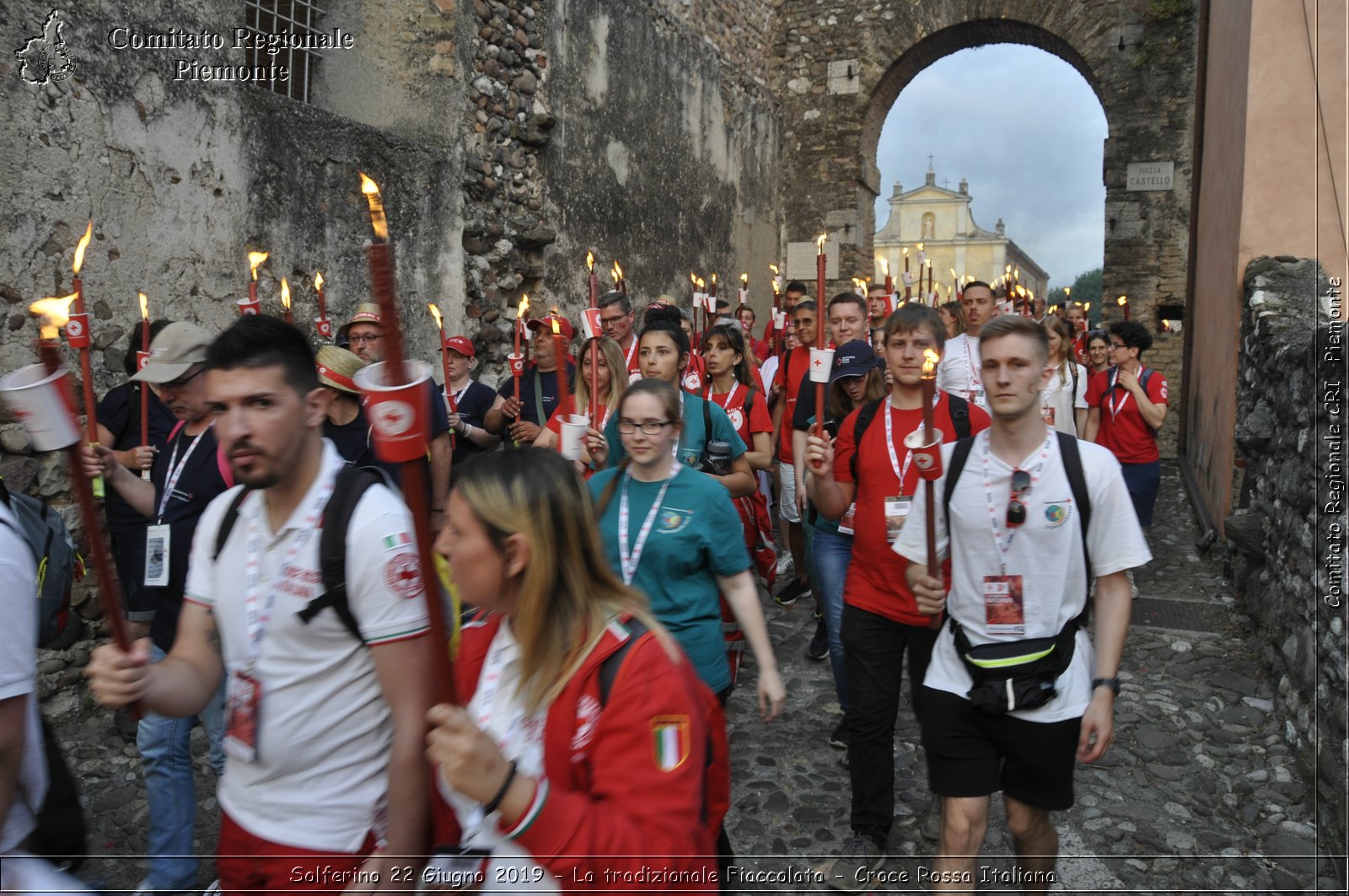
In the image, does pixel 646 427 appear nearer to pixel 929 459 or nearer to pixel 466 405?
pixel 929 459

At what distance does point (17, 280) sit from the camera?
15.8 ft

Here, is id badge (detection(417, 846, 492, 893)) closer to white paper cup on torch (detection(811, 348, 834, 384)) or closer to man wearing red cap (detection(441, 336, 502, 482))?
white paper cup on torch (detection(811, 348, 834, 384))

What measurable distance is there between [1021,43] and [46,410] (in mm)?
18727

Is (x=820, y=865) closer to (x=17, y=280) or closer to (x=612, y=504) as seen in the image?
(x=612, y=504)

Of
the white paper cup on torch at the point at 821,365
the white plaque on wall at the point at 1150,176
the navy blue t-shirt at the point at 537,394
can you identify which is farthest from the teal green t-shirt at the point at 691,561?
the white plaque on wall at the point at 1150,176

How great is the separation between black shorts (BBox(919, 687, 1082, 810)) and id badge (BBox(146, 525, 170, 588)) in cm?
268

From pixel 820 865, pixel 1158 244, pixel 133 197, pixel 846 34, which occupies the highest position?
pixel 846 34

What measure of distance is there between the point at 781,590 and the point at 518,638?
581 cm

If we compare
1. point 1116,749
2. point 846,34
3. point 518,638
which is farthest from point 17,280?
point 846,34

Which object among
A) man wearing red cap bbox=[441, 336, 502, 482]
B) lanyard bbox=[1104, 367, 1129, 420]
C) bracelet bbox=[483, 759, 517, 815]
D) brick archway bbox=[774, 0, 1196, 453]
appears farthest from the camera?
brick archway bbox=[774, 0, 1196, 453]

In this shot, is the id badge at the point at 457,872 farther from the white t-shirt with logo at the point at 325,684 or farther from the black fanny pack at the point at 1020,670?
the black fanny pack at the point at 1020,670

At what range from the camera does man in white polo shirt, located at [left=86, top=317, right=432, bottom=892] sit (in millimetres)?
2109

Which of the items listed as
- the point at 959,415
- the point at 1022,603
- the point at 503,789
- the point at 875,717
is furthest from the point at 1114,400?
the point at 503,789

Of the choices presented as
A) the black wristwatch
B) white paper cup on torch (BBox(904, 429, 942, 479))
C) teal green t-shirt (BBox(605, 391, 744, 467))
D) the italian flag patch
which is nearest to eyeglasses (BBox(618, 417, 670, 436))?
white paper cup on torch (BBox(904, 429, 942, 479))
